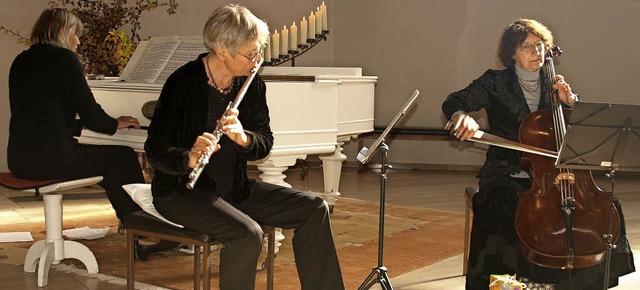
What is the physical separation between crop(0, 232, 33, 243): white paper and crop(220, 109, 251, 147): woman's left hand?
2268mm

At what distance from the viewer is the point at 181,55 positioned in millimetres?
4098

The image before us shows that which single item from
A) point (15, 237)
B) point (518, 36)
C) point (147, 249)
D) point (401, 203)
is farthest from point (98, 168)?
point (401, 203)

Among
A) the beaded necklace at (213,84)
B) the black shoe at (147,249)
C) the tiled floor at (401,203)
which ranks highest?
the beaded necklace at (213,84)

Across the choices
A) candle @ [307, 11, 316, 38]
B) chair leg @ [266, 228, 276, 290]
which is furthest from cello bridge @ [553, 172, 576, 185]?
candle @ [307, 11, 316, 38]

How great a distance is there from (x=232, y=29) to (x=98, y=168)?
1.22 metres

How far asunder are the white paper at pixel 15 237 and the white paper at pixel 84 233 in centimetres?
19

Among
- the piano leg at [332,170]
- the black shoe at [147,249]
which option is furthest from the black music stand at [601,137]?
the piano leg at [332,170]

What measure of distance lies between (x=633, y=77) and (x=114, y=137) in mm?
5232

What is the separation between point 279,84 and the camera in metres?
3.97

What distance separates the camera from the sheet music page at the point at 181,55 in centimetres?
406

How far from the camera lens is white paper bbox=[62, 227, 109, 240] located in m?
4.65

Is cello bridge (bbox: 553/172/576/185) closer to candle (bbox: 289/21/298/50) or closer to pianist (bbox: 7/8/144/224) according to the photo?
pianist (bbox: 7/8/144/224)

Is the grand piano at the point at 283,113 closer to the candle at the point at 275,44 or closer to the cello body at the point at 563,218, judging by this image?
the candle at the point at 275,44

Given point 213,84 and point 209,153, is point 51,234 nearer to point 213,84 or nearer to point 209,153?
point 213,84
